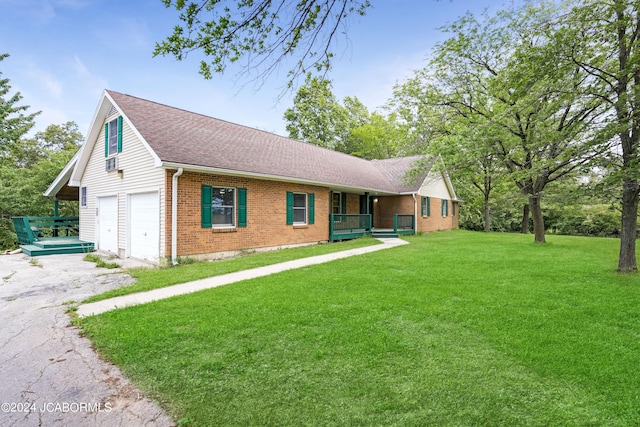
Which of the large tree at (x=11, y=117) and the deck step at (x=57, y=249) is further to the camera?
the large tree at (x=11, y=117)

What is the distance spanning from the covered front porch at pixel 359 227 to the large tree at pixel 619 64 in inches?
392

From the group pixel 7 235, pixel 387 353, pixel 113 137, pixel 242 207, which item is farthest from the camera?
pixel 7 235

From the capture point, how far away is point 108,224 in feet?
40.0

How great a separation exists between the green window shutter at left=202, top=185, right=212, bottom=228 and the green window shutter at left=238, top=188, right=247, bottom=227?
1113 mm

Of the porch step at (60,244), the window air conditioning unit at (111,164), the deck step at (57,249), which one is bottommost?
the deck step at (57,249)

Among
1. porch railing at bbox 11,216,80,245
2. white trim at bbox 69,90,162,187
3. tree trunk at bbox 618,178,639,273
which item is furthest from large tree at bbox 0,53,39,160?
tree trunk at bbox 618,178,639,273

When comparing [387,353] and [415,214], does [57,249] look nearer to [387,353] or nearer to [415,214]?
[387,353]

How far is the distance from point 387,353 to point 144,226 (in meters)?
9.32

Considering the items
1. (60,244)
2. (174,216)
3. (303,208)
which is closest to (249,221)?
(174,216)

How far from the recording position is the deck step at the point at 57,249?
11.6m

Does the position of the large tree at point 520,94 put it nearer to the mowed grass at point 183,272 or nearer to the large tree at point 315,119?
the mowed grass at point 183,272

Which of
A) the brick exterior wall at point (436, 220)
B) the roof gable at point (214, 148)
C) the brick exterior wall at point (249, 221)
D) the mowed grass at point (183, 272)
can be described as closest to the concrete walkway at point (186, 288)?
the mowed grass at point (183, 272)

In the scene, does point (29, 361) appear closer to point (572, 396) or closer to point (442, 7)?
point (572, 396)

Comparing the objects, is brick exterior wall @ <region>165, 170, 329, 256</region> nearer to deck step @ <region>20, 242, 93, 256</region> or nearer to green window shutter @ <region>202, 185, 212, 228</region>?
green window shutter @ <region>202, 185, 212, 228</region>
